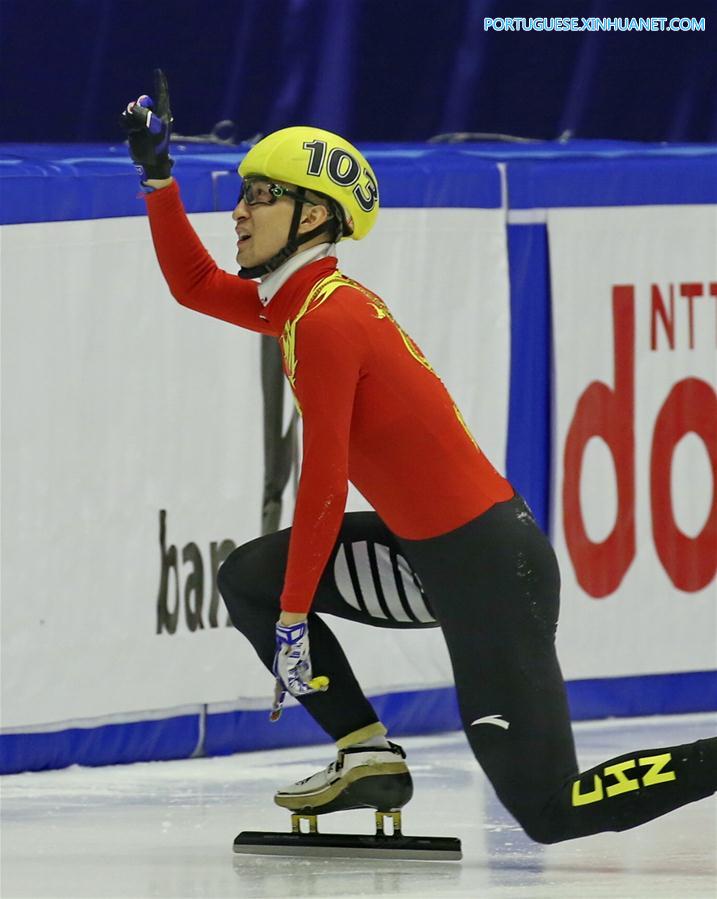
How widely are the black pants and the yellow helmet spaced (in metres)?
0.62

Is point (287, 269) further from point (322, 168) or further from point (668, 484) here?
point (668, 484)

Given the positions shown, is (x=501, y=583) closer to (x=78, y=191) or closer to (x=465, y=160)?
(x=78, y=191)

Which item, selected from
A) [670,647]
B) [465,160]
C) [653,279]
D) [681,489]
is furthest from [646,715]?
[465,160]

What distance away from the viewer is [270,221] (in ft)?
14.3

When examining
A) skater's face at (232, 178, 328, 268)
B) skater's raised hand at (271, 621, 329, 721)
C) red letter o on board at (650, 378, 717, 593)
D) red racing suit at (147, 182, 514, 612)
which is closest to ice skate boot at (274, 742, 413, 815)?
skater's raised hand at (271, 621, 329, 721)

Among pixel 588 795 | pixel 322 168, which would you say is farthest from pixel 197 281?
pixel 588 795

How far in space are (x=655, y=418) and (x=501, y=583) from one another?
2287 millimetres

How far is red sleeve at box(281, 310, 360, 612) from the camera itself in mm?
4059

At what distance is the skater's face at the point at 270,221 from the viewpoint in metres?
4.36

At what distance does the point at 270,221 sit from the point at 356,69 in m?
3.34

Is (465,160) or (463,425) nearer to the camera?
(463,425)

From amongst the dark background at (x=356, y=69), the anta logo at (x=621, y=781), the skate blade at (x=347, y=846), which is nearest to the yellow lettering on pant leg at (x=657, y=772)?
the anta logo at (x=621, y=781)

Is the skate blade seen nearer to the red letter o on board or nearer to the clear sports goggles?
the clear sports goggles

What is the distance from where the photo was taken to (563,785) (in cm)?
411
